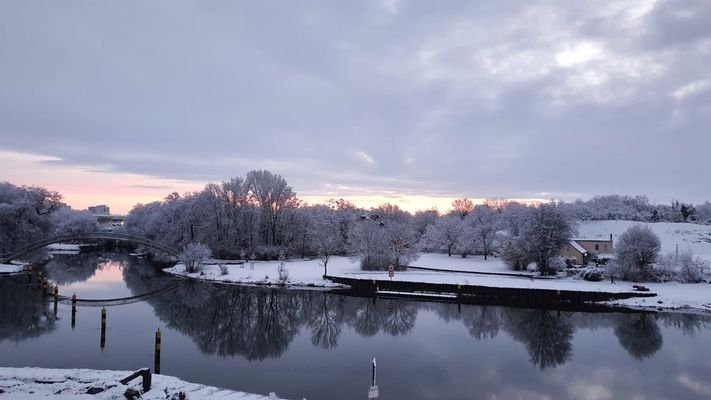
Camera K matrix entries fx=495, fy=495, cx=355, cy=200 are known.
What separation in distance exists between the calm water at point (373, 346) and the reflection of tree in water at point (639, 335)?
2.6 inches

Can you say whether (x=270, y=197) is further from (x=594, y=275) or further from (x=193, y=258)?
(x=594, y=275)

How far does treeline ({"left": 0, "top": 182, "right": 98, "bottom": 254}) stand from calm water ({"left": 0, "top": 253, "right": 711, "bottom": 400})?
2516 cm

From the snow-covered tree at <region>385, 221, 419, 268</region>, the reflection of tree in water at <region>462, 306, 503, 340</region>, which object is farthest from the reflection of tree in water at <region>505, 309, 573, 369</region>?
the snow-covered tree at <region>385, 221, 419, 268</region>

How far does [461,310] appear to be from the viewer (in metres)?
34.9

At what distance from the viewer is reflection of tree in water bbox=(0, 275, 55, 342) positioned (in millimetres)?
24125

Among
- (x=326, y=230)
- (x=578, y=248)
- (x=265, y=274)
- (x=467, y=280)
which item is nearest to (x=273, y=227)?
(x=326, y=230)

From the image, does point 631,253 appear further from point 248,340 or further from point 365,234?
point 248,340

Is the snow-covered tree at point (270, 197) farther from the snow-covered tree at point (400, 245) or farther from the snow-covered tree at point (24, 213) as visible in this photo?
the snow-covered tree at point (24, 213)

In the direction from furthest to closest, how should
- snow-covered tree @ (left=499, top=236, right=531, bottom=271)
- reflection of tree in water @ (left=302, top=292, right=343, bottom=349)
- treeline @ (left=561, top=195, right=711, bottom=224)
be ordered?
treeline @ (left=561, top=195, right=711, bottom=224), snow-covered tree @ (left=499, top=236, right=531, bottom=271), reflection of tree in water @ (left=302, top=292, right=343, bottom=349)

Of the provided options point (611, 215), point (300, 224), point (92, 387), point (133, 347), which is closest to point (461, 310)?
point (133, 347)

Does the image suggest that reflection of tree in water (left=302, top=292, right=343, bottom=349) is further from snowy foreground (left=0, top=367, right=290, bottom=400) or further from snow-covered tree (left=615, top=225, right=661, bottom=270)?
snow-covered tree (left=615, top=225, right=661, bottom=270)

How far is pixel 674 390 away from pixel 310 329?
56.0ft

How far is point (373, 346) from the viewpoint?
2373 centimetres

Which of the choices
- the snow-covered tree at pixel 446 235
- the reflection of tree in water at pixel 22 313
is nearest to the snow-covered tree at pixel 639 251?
the snow-covered tree at pixel 446 235
